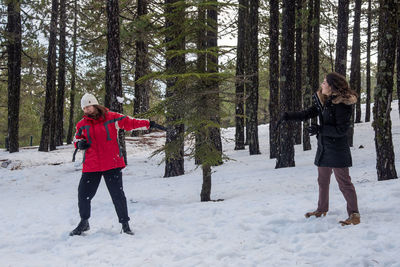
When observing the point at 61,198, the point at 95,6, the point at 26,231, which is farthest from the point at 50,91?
the point at 26,231

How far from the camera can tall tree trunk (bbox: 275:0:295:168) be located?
10.2m

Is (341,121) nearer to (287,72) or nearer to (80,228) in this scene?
(80,228)

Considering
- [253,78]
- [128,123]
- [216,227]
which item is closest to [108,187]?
[128,123]

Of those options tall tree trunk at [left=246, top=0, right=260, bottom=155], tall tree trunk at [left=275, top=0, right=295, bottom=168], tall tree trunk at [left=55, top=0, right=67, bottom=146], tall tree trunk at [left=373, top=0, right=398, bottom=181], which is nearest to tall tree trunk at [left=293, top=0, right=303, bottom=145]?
tall tree trunk at [left=246, top=0, right=260, bottom=155]

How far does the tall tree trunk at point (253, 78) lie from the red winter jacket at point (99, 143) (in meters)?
10.2

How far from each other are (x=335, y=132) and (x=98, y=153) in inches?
141

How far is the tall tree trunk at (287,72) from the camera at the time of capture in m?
10.2

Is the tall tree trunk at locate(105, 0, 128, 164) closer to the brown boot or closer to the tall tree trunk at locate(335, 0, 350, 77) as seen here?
the tall tree trunk at locate(335, 0, 350, 77)

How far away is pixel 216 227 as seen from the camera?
566 cm

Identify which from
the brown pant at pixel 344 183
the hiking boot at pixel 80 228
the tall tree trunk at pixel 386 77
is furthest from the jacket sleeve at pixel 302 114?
the hiking boot at pixel 80 228

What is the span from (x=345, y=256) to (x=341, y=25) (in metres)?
10.5

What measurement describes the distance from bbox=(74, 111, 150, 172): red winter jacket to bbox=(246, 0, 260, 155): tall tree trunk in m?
10.2

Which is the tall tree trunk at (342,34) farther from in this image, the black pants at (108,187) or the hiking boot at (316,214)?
the black pants at (108,187)

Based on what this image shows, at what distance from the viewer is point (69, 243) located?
5344 millimetres
